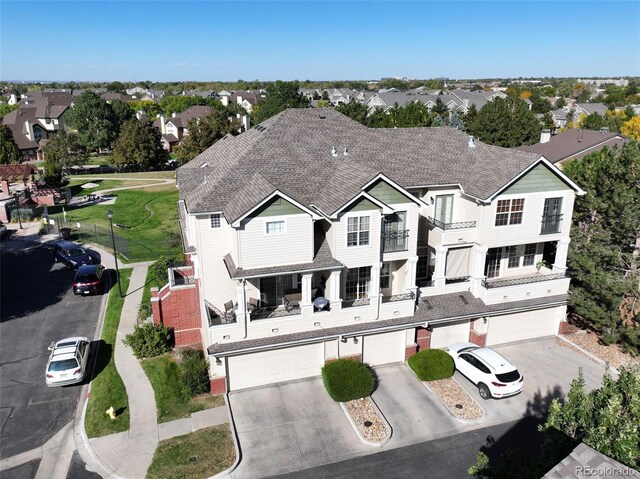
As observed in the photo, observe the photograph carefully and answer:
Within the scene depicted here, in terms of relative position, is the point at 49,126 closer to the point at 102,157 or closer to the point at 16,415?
the point at 102,157

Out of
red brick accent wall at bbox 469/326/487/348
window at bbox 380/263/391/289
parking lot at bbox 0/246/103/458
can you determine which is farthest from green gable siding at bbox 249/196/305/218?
red brick accent wall at bbox 469/326/487/348

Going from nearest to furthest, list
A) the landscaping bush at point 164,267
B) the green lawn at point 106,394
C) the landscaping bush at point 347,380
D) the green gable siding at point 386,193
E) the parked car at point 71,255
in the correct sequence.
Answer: the green lawn at point 106,394, the landscaping bush at point 347,380, the green gable siding at point 386,193, the landscaping bush at point 164,267, the parked car at point 71,255

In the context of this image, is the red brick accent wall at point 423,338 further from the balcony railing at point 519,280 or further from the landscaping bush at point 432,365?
the balcony railing at point 519,280

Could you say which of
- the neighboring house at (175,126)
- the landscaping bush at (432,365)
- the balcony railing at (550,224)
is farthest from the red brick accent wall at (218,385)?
the neighboring house at (175,126)

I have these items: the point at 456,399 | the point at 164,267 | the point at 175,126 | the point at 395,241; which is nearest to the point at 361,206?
the point at 395,241

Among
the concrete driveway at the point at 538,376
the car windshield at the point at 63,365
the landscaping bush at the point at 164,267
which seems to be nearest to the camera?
the concrete driveway at the point at 538,376

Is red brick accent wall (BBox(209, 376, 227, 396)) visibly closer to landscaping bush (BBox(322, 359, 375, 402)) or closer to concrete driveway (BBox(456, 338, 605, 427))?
landscaping bush (BBox(322, 359, 375, 402))

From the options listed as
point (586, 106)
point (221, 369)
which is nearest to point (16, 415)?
point (221, 369)
